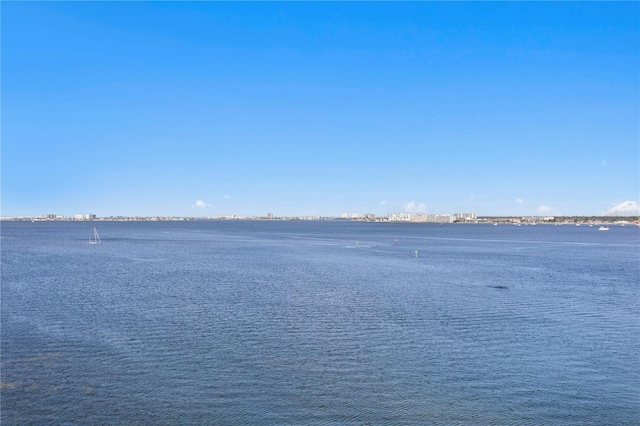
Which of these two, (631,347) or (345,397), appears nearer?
(345,397)

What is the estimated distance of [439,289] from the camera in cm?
5388

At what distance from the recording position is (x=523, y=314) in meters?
41.2

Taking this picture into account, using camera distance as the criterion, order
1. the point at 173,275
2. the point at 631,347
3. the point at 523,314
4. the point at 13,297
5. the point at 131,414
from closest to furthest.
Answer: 1. the point at 131,414
2. the point at 631,347
3. the point at 523,314
4. the point at 13,297
5. the point at 173,275

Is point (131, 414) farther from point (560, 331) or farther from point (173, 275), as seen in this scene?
point (173, 275)

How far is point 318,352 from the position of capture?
97.0 feet

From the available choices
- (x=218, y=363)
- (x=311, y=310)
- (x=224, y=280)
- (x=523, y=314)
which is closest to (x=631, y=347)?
(x=523, y=314)

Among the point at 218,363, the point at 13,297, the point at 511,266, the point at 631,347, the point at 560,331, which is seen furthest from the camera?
the point at 511,266

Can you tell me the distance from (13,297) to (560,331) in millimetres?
48104

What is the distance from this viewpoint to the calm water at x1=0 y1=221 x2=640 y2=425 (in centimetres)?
2183

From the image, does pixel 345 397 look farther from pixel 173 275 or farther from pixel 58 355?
pixel 173 275

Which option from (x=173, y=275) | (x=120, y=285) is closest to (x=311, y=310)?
(x=120, y=285)

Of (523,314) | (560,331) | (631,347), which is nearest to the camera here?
(631,347)

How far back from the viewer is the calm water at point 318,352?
21.8 m

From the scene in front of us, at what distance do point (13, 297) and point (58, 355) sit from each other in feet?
74.4
